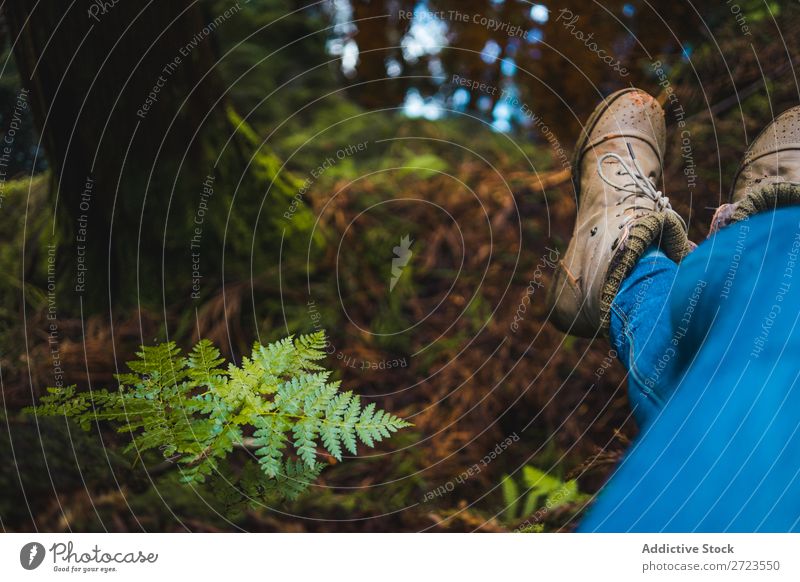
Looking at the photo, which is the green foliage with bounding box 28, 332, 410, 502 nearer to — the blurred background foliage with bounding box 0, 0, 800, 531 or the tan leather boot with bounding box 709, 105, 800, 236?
the blurred background foliage with bounding box 0, 0, 800, 531

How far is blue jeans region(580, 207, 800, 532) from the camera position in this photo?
88 centimetres

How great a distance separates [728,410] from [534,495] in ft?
2.19

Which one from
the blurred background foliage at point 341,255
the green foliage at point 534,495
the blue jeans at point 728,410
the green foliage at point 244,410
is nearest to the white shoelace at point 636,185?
the blurred background foliage at point 341,255

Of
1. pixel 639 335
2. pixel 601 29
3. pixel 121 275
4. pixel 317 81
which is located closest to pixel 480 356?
pixel 639 335

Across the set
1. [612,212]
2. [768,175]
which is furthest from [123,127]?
[768,175]

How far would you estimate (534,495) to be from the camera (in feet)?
4.87

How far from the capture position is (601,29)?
7.37 ft

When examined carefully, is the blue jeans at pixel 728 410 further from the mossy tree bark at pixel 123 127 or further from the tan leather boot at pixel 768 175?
the mossy tree bark at pixel 123 127

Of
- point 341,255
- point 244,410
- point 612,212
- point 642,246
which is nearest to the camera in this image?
point 244,410

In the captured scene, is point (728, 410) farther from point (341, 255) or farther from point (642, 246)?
point (341, 255)

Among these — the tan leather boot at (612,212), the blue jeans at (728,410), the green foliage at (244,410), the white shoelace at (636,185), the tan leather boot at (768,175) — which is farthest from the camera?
the white shoelace at (636,185)

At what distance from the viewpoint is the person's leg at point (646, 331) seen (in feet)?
3.63

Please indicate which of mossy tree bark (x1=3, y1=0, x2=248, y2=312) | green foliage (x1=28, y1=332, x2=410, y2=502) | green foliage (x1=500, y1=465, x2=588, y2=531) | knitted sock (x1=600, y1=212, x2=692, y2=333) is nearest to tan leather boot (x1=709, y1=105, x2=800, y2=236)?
knitted sock (x1=600, y1=212, x2=692, y2=333)
